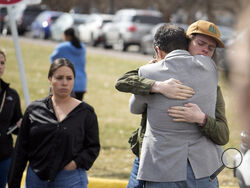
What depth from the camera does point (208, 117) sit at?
3330 millimetres

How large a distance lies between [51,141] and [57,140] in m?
0.06

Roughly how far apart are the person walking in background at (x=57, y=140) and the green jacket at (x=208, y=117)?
2.33ft

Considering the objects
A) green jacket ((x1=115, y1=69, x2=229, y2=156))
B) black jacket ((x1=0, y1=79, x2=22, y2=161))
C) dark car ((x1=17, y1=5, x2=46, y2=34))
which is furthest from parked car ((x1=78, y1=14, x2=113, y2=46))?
green jacket ((x1=115, y1=69, x2=229, y2=156))

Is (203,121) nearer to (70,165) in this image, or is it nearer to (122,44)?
(70,165)

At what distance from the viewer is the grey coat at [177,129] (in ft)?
10.8

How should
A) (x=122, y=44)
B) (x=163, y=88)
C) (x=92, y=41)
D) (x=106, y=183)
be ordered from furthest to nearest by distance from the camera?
1. (x=92, y=41)
2. (x=122, y=44)
3. (x=106, y=183)
4. (x=163, y=88)

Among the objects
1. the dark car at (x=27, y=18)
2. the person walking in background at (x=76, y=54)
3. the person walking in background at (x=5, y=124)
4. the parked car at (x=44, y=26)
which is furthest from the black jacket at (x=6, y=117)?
the dark car at (x=27, y=18)

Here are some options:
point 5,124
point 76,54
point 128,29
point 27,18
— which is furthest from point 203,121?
point 27,18

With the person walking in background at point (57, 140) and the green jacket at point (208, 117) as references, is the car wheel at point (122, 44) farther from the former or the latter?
→ the green jacket at point (208, 117)

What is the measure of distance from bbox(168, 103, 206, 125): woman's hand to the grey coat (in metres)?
0.04

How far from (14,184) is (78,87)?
14.5 ft

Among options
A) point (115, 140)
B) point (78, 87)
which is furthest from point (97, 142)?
point (115, 140)

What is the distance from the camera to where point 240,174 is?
121 inches

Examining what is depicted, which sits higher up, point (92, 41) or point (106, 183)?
point (106, 183)
